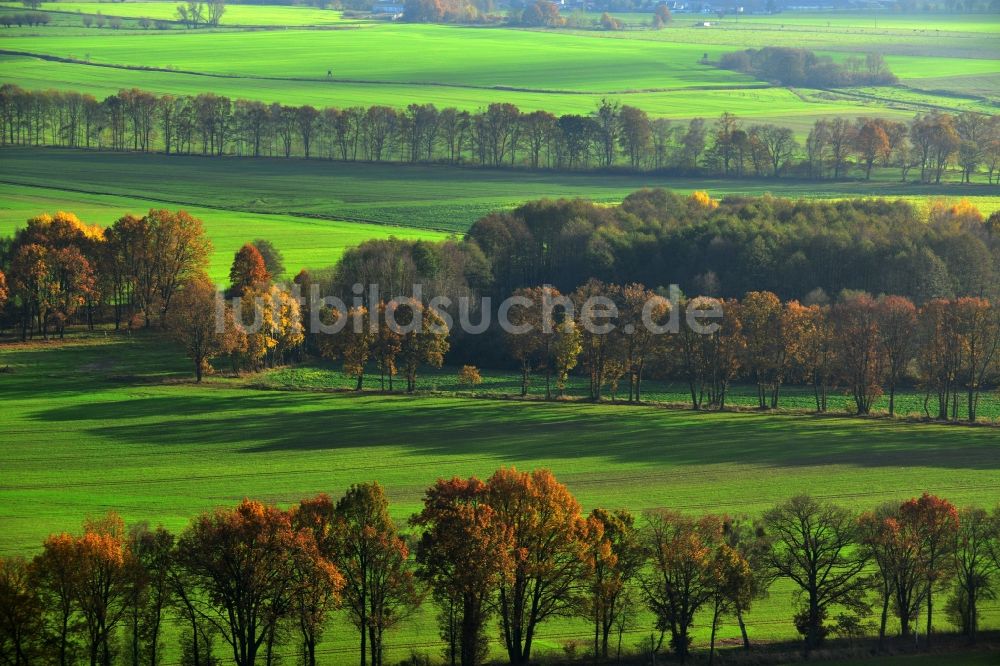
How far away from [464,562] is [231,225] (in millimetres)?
75336

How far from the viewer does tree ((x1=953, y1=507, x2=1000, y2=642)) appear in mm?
42500

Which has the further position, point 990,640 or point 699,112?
point 699,112

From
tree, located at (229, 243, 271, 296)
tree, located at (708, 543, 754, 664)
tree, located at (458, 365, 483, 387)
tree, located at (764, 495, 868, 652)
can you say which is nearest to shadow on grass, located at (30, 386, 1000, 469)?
tree, located at (458, 365, 483, 387)

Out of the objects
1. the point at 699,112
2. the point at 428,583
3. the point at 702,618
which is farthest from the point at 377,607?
the point at 699,112

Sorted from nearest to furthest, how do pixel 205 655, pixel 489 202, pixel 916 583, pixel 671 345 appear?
1. pixel 205 655
2. pixel 916 583
3. pixel 671 345
4. pixel 489 202

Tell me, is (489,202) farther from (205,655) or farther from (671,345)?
(205,655)

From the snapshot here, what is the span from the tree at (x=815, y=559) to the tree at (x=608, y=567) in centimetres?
421

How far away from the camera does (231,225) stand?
369 ft

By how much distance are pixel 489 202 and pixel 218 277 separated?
101 ft

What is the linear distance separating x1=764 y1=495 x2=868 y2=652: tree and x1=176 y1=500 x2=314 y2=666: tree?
45.9ft

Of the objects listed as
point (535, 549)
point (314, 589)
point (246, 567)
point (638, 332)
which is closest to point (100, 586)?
point (246, 567)

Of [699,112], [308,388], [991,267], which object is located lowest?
[308,388]

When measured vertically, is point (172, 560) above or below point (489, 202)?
below

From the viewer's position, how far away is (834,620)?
1722 inches
